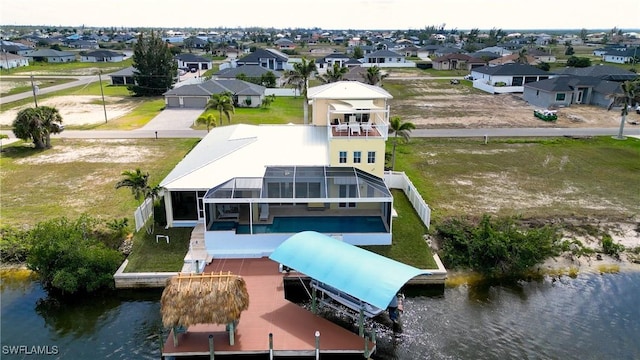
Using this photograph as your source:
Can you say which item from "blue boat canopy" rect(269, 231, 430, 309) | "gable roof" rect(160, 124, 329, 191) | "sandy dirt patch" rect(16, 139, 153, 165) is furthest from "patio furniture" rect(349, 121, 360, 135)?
"sandy dirt patch" rect(16, 139, 153, 165)

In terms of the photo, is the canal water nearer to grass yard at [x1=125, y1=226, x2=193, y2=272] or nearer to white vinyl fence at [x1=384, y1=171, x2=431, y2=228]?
grass yard at [x1=125, y1=226, x2=193, y2=272]

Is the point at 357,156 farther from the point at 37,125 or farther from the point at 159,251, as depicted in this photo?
the point at 37,125

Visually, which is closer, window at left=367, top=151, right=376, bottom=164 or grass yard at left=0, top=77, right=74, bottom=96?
window at left=367, top=151, right=376, bottom=164

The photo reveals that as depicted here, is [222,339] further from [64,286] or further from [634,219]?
[634,219]

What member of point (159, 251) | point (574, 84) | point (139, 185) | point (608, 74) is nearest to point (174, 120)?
point (139, 185)

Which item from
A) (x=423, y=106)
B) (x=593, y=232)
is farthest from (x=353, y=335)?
(x=423, y=106)

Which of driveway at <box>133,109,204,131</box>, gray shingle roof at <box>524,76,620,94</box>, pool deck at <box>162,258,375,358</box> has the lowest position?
pool deck at <box>162,258,375,358</box>

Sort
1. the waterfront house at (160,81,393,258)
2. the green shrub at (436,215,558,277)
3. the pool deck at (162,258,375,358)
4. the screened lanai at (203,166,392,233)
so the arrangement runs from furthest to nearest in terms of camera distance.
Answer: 1. the screened lanai at (203,166,392,233)
2. the waterfront house at (160,81,393,258)
3. the green shrub at (436,215,558,277)
4. the pool deck at (162,258,375,358)

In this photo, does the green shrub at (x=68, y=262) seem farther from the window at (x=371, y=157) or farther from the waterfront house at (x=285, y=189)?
the window at (x=371, y=157)
